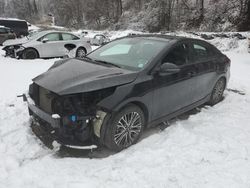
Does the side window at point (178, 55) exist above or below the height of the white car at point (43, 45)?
above

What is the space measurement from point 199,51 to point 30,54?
323 inches

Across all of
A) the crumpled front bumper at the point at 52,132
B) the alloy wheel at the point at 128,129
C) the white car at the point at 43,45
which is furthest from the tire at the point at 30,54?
the alloy wheel at the point at 128,129

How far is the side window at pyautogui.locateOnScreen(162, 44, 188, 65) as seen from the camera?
174 inches

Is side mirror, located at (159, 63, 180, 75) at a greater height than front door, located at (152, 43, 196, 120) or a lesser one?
greater

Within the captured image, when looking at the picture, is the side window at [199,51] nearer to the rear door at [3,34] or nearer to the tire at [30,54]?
the tire at [30,54]

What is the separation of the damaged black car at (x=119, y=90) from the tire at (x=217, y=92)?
1.90 ft

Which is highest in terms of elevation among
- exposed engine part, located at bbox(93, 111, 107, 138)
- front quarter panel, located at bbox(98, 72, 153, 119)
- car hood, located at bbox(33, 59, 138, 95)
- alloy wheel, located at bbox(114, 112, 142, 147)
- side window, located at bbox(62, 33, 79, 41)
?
side window, located at bbox(62, 33, 79, 41)

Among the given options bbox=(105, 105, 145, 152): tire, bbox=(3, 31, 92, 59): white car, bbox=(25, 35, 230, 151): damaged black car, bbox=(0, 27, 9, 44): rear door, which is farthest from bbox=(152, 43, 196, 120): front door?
bbox=(0, 27, 9, 44): rear door

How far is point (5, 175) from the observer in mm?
3197

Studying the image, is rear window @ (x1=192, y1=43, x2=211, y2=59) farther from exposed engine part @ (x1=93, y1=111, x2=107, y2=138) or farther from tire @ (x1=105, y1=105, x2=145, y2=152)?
exposed engine part @ (x1=93, y1=111, x2=107, y2=138)

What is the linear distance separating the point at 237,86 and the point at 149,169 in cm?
485

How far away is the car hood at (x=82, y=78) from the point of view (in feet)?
11.5

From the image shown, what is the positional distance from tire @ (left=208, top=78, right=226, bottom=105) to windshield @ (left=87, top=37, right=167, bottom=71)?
1.89m

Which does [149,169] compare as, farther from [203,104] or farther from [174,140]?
[203,104]
